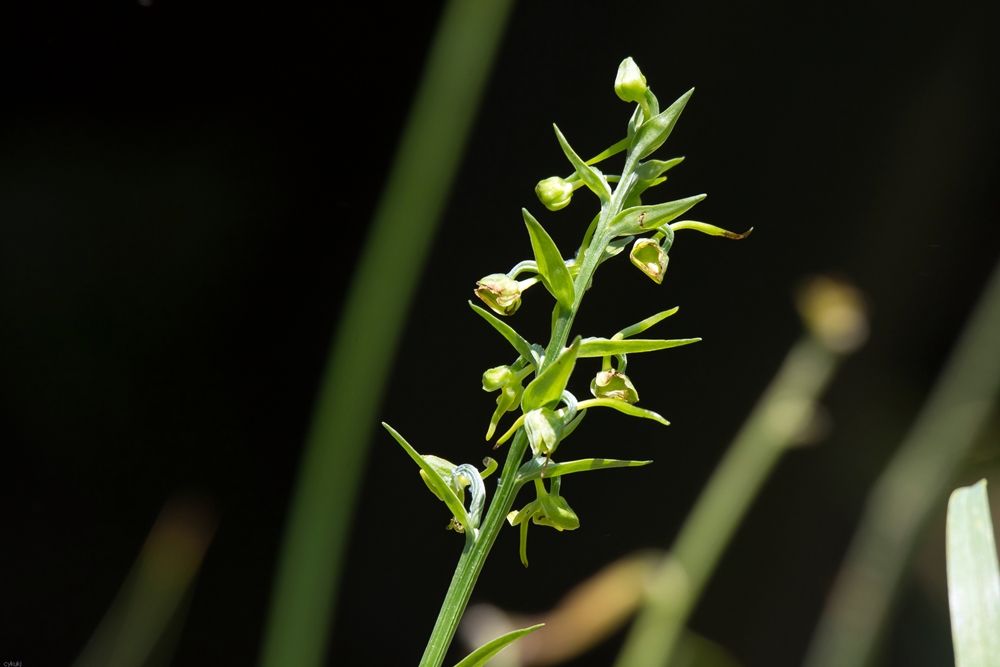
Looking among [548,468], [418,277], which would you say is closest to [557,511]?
[548,468]

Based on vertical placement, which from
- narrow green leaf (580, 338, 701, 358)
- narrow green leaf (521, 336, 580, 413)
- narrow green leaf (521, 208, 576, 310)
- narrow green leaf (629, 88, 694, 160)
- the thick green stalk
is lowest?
the thick green stalk

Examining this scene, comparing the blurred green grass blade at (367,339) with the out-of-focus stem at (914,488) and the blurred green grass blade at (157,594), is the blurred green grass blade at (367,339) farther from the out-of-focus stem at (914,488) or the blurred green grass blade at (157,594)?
the out-of-focus stem at (914,488)

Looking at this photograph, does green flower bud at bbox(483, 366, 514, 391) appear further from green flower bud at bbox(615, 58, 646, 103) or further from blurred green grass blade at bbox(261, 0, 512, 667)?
blurred green grass blade at bbox(261, 0, 512, 667)

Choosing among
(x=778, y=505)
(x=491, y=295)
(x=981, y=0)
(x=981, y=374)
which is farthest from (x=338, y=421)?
(x=981, y=0)

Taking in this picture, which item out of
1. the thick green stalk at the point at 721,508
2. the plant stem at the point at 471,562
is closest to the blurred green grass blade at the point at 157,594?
the thick green stalk at the point at 721,508

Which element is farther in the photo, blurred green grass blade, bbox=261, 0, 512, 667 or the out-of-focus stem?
the out-of-focus stem

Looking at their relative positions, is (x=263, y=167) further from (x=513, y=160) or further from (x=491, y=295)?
(x=491, y=295)

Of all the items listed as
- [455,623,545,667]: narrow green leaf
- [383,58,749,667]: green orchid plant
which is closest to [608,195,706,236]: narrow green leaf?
[383,58,749,667]: green orchid plant

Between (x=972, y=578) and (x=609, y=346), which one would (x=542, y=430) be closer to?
(x=609, y=346)
